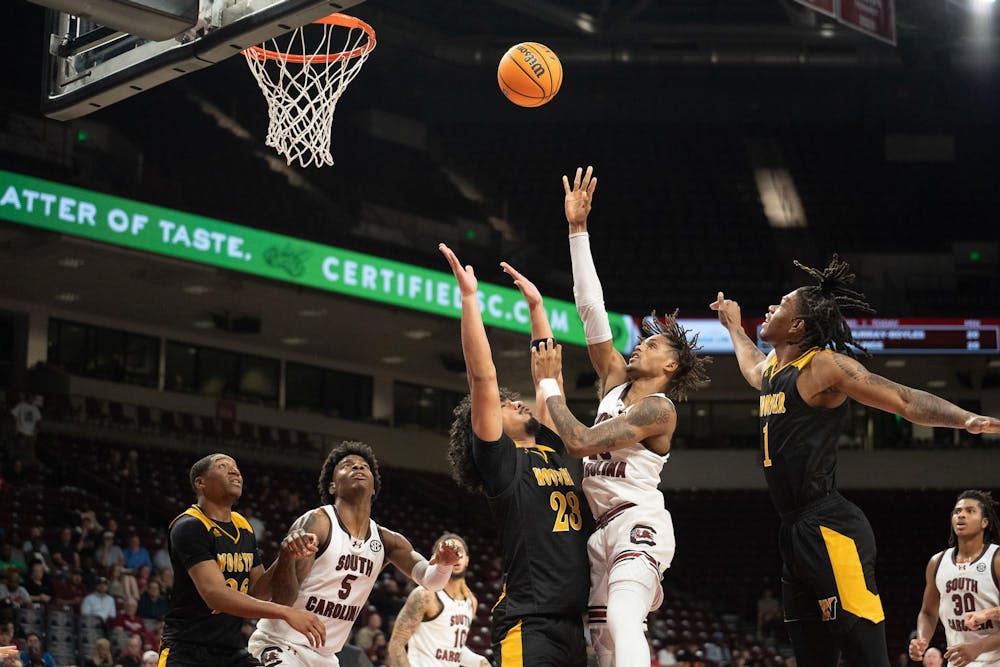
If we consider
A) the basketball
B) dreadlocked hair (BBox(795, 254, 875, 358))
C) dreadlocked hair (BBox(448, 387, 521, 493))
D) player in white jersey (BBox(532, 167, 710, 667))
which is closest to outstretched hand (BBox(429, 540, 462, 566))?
dreadlocked hair (BBox(448, 387, 521, 493))

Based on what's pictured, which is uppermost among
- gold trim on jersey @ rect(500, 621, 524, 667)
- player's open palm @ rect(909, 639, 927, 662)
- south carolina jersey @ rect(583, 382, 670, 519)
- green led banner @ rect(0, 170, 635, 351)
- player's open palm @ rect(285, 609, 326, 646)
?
green led banner @ rect(0, 170, 635, 351)

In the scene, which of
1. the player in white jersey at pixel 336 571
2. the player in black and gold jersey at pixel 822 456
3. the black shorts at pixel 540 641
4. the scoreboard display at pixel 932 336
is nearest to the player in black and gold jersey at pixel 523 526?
the black shorts at pixel 540 641

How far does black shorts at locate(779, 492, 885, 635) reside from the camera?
→ 17.4 feet

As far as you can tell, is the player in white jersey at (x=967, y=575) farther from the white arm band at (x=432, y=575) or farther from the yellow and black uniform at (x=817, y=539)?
the white arm band at (x=432, y=575)

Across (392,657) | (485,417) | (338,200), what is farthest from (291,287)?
(485,417)

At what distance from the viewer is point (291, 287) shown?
2073 centimetres

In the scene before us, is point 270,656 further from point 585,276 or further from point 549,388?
point 585,276

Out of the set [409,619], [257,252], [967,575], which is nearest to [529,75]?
[409,619]

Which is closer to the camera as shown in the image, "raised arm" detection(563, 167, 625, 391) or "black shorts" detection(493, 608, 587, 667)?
"black shorts" detection(493, 608, 587, 667)

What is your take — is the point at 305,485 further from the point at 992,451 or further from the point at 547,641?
the point at 547,641

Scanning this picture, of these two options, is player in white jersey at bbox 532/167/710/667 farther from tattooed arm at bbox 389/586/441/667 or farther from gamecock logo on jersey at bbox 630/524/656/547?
tattooed arm at bbox 389/586/441/667

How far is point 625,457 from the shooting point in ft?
18.2

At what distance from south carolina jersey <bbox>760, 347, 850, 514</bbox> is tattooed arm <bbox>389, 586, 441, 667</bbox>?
3.65m

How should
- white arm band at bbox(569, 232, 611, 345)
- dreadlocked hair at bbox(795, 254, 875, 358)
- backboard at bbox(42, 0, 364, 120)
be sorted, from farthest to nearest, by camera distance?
backboard at bbox(42, 0, 364, 120), white arm band at bbox(569, 232, 611, 345), dreadlocked hair at bbox(795, 254, 875, 358)
